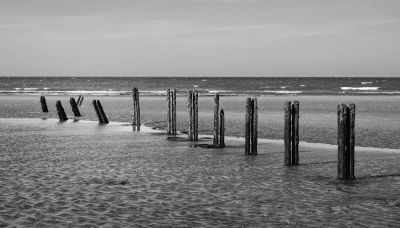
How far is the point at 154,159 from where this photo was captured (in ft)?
54.7

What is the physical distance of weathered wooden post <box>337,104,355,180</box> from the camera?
43.3ft

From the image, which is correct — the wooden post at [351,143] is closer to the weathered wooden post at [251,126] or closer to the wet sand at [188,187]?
the wet sand at [188,187]

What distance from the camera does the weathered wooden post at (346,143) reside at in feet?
43.3

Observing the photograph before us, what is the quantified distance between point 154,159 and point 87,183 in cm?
430

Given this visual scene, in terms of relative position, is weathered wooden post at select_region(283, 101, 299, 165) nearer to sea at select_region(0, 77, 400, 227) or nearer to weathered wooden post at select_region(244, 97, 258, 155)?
sea at select_region(0, 77, 400, 227)

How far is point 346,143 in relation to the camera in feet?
43.4

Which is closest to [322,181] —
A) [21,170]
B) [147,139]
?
[21,170]

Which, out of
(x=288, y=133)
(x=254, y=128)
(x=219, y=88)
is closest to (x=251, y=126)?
(x=254, y=128)

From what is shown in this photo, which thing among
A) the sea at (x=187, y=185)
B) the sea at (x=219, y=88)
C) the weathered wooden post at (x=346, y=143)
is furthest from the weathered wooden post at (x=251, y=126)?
the sea at (x=219, y=88)

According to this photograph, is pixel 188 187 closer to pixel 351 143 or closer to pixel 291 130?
pixel 351 143

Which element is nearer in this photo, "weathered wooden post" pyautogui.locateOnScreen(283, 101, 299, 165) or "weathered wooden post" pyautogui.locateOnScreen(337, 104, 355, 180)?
"weathered wooden post" pyautogui.locateOnScreen(337, 104, 355, 180)

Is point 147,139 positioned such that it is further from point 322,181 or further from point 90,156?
point 322,181

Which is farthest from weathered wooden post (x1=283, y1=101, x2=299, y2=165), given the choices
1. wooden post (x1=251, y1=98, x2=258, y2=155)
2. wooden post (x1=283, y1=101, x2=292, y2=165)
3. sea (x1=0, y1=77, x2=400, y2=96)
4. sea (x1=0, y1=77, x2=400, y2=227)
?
sea (x1=0, y1=77, x2=400, y2=96)

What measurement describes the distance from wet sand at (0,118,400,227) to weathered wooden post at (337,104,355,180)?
349 millimetres
